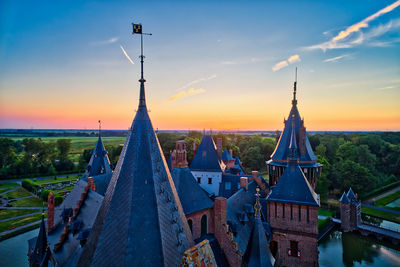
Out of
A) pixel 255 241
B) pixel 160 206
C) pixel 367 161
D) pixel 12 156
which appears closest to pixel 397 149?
pixel 367 161

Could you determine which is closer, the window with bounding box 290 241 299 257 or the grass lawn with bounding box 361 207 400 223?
the window with bounding box 290 241 299 257

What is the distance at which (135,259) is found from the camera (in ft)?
21.8

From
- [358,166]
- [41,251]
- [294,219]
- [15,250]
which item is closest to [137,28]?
[41,251]

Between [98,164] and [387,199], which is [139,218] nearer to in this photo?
[98,164]

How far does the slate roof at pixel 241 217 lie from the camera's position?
17.8 metres

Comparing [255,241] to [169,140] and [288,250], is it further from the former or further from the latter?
[169,140]

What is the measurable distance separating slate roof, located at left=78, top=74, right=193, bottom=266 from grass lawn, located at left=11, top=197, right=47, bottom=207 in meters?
46.5

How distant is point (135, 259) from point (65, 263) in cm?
1109

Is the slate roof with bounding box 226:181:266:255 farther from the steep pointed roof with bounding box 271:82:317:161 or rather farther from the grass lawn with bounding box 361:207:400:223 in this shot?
the grass lawn with bounding box 361:207:400:223

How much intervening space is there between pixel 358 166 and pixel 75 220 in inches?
2157

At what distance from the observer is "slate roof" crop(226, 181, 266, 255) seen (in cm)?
1783

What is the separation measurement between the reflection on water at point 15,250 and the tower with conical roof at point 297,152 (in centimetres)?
3070

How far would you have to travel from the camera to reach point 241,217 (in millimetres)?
19672

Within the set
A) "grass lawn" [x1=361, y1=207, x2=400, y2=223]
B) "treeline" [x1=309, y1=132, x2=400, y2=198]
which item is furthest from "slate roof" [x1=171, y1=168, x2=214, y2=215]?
"grass lawn" [x1=361, y1=207, x2=400, y2=223]
